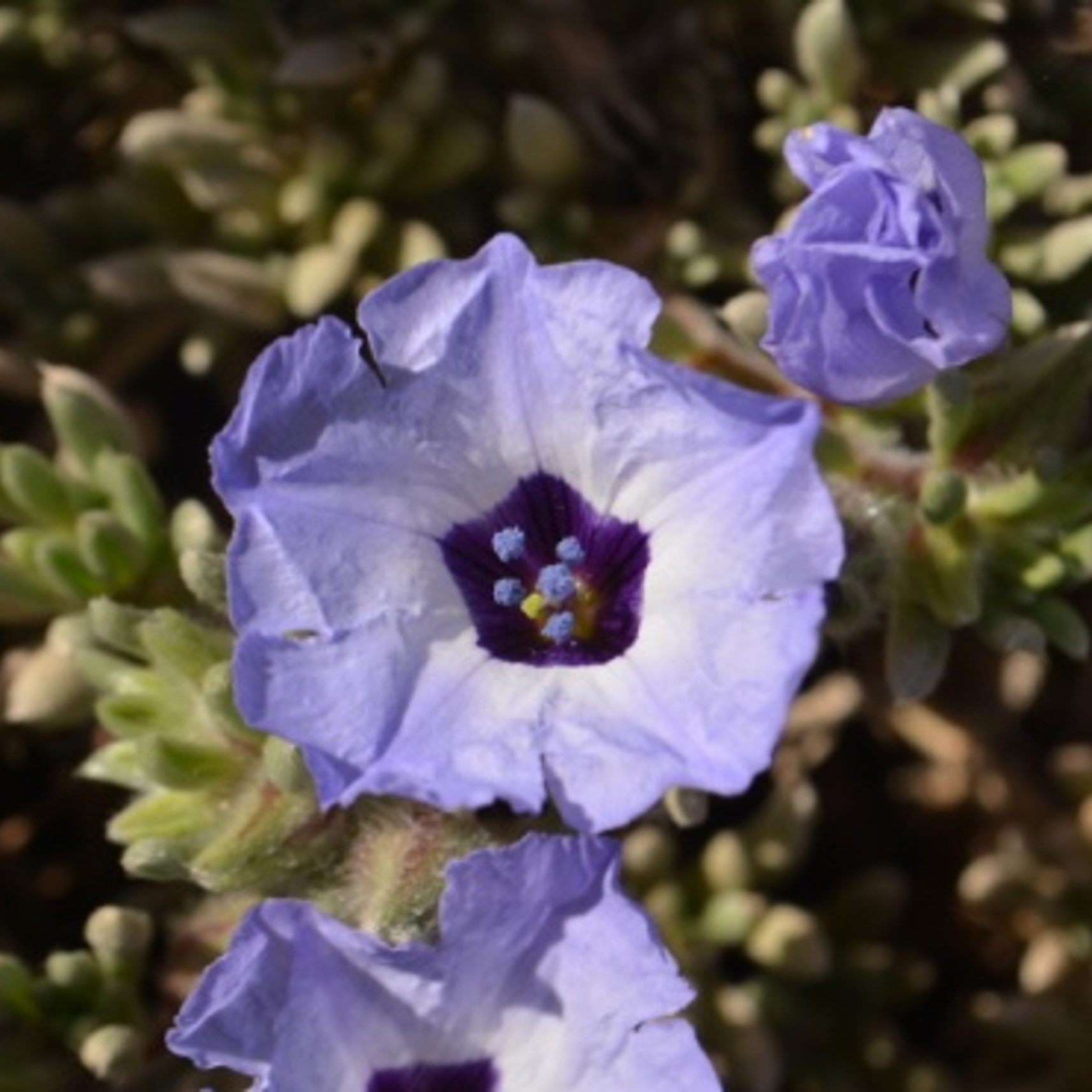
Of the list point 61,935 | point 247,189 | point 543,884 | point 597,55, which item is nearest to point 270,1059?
point 543,884

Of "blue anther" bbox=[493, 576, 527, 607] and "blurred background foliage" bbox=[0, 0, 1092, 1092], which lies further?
"blurred background foliage" bbox=[0, 0, 1092, 1092]

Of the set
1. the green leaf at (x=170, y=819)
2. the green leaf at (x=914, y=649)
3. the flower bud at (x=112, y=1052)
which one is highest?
the green leaf at (x=170, y=819)

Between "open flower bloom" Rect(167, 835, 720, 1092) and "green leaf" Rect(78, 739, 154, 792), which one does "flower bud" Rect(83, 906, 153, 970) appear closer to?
"green leaf" Rect(78, 739, 154, 792)

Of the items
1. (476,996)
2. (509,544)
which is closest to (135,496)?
(509,544)

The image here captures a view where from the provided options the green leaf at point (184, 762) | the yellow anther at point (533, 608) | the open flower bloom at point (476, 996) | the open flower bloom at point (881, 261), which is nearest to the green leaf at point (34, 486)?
the green leaf at point (184, 762)

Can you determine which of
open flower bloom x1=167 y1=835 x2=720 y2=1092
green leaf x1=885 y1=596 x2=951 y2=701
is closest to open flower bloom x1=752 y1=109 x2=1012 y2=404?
green leaf x1=885 y1=596 x2=951 y2=701

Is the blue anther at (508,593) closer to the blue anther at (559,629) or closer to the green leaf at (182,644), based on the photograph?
the blue anther at (559,629)
